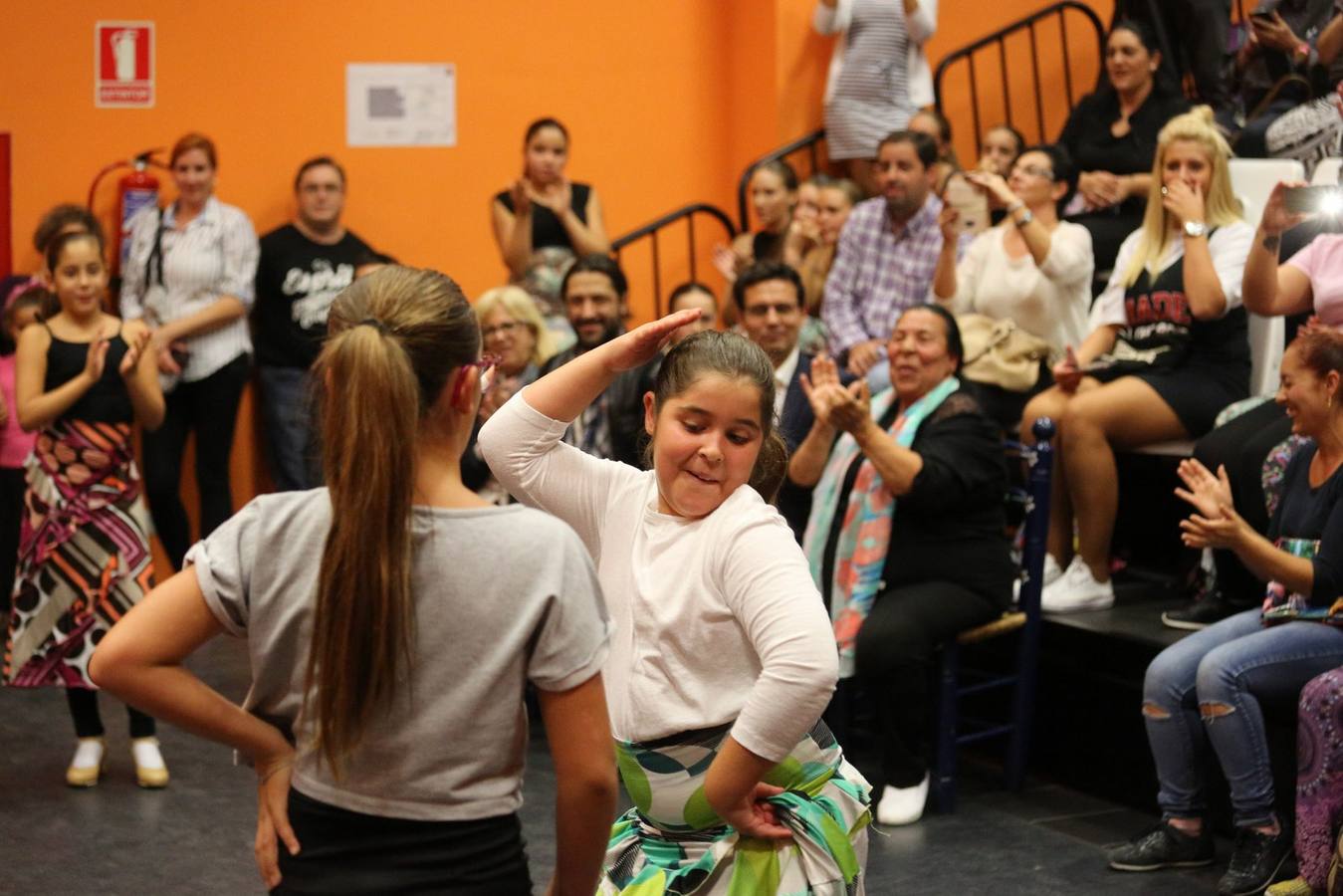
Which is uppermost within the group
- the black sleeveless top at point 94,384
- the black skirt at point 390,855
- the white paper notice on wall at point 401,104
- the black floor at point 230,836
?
the white paper notice on wall at point 401,104

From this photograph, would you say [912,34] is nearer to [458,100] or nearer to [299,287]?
[458,100]

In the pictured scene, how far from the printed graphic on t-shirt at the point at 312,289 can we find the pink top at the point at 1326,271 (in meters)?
3.87

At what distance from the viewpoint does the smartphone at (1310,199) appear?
4.16 meters

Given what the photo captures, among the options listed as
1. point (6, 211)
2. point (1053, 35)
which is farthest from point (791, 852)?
point (1053, 35)

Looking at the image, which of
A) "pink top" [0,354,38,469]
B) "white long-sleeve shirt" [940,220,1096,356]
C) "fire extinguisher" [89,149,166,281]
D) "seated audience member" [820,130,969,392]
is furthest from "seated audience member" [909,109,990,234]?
"pink top" [0,354,38,469]

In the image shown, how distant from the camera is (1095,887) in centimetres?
373

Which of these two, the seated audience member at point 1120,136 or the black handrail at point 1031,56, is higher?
the black handrail at point 1031,56

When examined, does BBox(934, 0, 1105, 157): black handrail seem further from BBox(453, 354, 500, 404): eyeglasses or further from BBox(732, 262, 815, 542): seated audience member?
BBox(453, 354, 500, 404): eyeglasses

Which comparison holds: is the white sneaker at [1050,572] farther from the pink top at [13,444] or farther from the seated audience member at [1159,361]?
the pink top at [13,444]

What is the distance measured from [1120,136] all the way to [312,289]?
330cm

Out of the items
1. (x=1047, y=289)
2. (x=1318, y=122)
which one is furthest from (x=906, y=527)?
(x=1318, y=122)

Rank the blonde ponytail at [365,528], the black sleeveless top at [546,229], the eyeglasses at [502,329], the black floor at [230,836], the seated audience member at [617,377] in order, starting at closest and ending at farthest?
1. the blonde ponytail at [365,528]
2. the black floor at [230,836]
3. the seated audience member at [617,377]
4. the eyeglasses at [502,329]
5. the black sleeveless top at [546,229]

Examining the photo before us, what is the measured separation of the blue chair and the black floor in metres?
0.13

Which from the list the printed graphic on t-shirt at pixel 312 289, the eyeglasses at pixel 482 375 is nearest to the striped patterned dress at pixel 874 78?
the printed graphic on t-shirt at pixel 312 289
